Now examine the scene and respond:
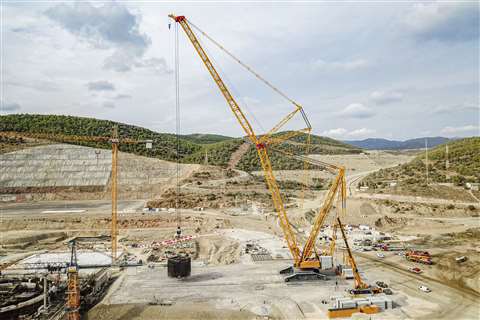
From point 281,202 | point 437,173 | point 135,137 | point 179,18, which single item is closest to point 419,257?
point 281,202

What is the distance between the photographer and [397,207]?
59.8 metres

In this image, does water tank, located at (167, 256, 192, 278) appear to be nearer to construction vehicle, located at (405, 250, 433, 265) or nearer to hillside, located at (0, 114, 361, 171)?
construction vehicle, located at (405, 250, 433, 265)

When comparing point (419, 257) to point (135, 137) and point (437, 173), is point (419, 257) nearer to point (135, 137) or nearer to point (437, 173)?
point (437, 173)

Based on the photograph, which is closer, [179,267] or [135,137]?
[179,267]

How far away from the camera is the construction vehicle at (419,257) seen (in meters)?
35.9

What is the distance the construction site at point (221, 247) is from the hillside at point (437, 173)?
382 cm

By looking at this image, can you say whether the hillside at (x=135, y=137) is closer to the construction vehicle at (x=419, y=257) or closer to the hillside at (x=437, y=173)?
the hillside at (x=437, y=173)

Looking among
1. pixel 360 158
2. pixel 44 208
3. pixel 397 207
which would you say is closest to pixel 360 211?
pixel 397 207

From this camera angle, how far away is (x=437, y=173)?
75.6 m

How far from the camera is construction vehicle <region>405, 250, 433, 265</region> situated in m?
35.9

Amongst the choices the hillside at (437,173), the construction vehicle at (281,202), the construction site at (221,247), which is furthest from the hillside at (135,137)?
the construction vehicle at (281,202)

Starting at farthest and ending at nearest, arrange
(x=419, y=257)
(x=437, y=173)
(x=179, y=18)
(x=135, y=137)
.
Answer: (x=135, y=137) → (x=437, y=173) → (x=419, y=257) → (x=179, y=18)

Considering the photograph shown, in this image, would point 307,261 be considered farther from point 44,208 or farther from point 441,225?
point 44,208

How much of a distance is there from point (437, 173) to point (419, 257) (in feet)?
152
